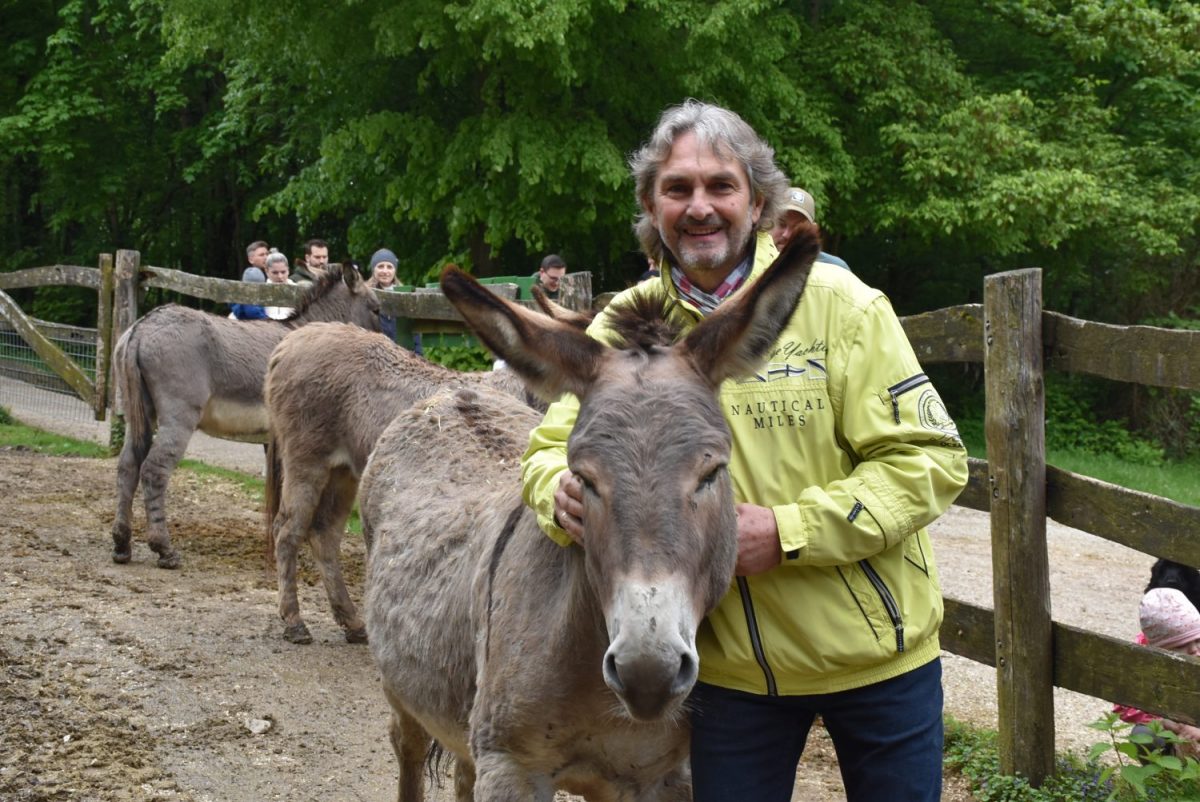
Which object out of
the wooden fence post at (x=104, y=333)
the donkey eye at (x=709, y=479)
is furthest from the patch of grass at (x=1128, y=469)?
the donkey eye at (x=709, y=479)

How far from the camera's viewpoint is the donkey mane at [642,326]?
252cm

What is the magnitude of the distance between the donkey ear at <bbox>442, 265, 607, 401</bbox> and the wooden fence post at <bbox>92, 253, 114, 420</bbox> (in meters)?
11.0

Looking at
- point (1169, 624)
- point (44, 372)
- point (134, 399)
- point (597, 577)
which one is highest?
point (597, 577)

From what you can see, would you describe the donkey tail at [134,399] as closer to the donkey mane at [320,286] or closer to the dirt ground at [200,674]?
the dirt ground at [200,674]

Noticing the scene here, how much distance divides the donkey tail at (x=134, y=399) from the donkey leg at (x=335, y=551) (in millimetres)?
2528

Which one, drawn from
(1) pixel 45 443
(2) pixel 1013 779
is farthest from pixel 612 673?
(1) pixel 45 443

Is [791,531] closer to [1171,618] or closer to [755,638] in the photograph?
[755,638]

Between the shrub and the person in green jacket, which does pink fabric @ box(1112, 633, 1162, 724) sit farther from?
the shrub

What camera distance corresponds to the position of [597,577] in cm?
226

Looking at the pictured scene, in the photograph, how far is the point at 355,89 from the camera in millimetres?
15789

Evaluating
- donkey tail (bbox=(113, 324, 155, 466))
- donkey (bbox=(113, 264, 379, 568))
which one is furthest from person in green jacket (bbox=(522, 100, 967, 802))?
donkey tail (bbox=(113, 324, 155, 466))

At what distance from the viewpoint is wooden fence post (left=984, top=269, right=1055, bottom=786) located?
4.40 meters

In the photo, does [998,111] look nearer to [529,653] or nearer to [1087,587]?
A: [1087,587]

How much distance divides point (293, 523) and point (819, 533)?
486 cm
